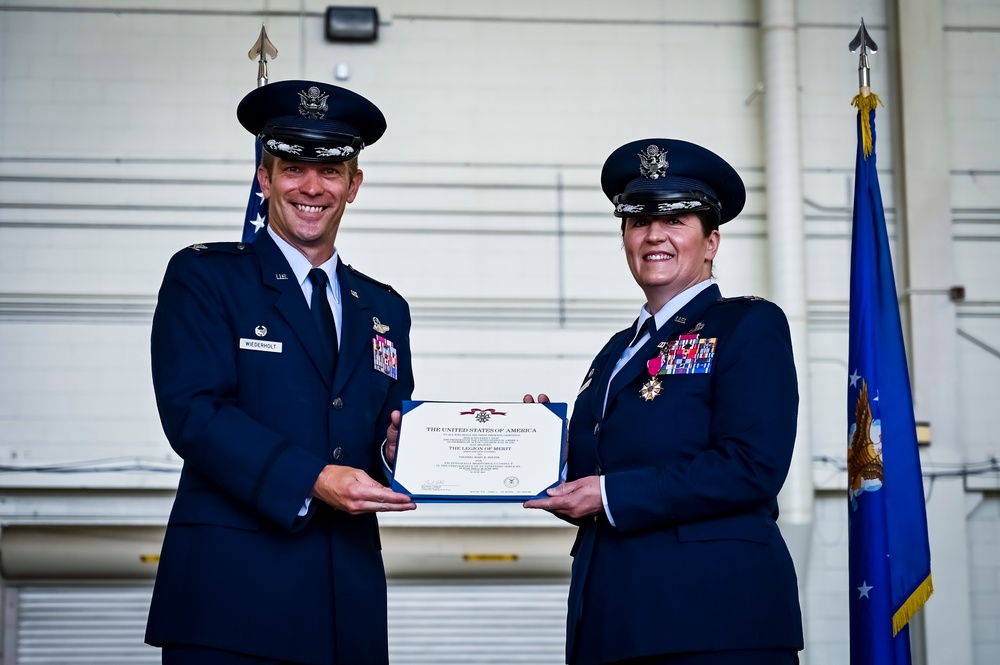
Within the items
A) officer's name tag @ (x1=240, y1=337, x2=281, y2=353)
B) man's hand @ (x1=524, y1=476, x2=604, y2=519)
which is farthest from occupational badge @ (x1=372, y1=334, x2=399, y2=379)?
man's hand @ (x1=524, y1=476, x2=604, y2=519)

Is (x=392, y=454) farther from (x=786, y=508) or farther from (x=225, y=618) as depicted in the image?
(x=786, y=508)

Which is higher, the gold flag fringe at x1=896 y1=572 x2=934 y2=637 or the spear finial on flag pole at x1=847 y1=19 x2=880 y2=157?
the spear finial on flag pole at x1=847 y1=19 x2=880 y2=157

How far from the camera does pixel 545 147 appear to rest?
6789mm

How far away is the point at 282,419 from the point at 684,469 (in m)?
0.89

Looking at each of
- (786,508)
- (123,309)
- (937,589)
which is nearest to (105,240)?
(123,309)

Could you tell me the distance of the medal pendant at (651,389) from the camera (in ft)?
8.49

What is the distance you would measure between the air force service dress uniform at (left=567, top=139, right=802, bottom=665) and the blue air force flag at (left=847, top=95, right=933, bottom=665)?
4.19 feet

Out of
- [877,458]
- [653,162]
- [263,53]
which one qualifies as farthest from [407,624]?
[653,162]

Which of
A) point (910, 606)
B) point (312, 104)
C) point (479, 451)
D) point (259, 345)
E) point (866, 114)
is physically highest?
point (866, 114)

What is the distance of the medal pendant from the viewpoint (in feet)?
8.49

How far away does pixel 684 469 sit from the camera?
7.98 ft

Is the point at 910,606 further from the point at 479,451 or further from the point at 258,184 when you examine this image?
the point at 258,184

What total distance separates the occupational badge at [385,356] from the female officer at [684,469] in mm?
345

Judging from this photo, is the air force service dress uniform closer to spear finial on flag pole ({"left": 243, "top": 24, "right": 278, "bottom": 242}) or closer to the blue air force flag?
the blue air force flag
